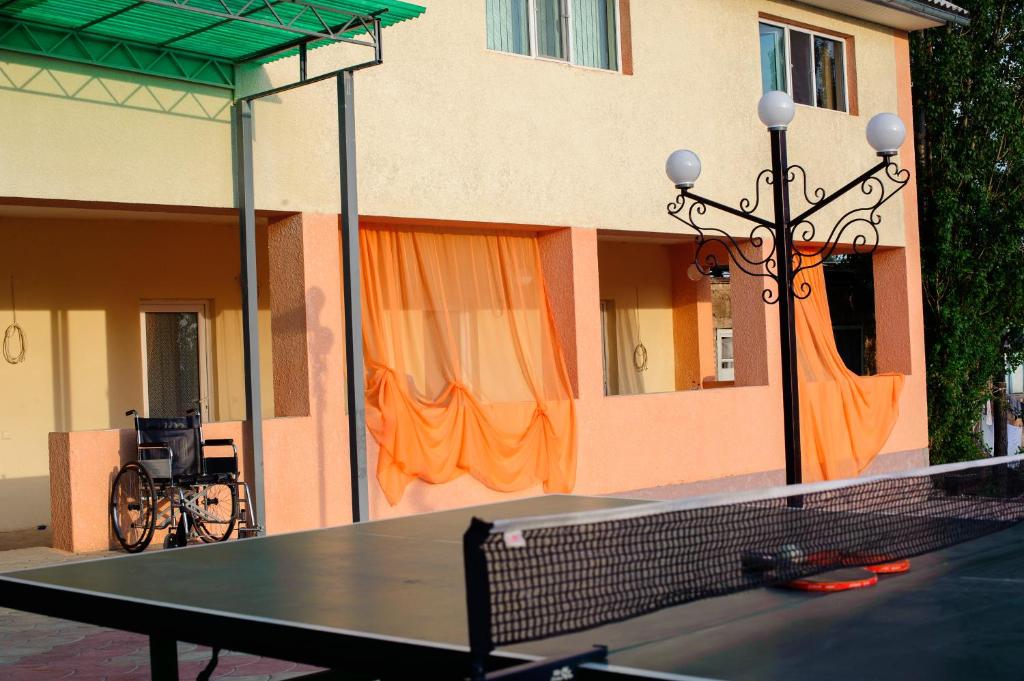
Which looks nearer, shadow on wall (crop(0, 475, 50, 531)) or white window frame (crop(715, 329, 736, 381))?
shadow on wall (crop(0, 475, 50, 531))

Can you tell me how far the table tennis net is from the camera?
2.76 m

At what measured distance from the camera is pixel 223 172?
10.3 m

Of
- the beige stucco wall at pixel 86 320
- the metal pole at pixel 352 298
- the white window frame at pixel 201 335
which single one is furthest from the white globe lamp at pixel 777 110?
the white window frame at pixel 201 335

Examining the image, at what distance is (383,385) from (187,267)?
3.68 metres

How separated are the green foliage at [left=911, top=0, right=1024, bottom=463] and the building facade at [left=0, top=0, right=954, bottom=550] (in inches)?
42.2

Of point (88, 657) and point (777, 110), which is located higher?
point (777, 110)

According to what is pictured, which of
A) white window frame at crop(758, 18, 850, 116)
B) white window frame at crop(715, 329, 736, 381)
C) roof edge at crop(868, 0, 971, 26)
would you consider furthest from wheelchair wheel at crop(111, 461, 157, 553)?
white window frame at crop(715, 329, 736, 381)

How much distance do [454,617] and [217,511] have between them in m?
7.99

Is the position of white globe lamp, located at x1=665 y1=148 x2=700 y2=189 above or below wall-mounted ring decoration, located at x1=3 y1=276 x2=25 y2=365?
above

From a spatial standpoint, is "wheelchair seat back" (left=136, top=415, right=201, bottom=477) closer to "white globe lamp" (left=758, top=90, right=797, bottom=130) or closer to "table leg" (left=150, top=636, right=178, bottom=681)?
"white globe lamp" (left=758, top=90, right=797, bottom=130)

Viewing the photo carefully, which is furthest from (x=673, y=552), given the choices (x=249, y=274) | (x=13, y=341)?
(x=13, y=341)

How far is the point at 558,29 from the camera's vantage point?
1293 centimetres

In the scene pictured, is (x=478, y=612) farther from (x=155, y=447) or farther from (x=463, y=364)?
(x=463, y=364)

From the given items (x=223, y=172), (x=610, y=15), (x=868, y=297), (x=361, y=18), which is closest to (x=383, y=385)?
(x=223, y=172)
